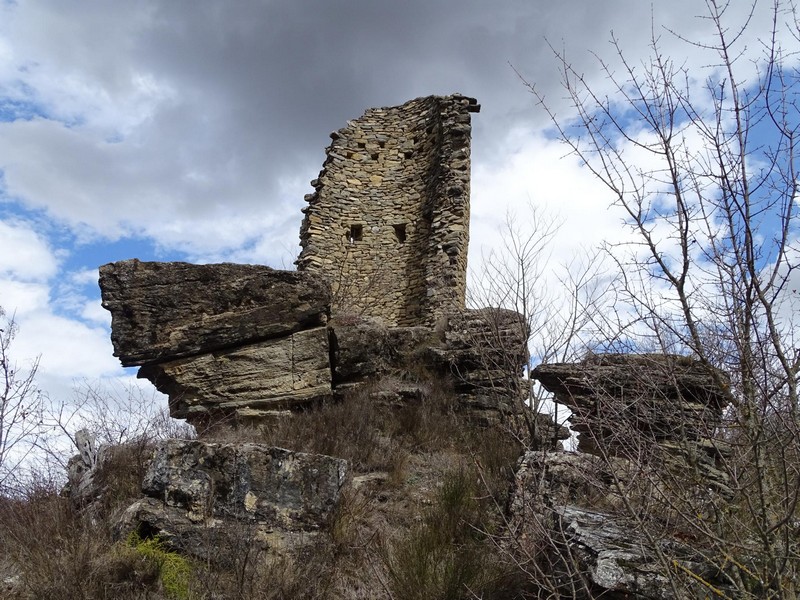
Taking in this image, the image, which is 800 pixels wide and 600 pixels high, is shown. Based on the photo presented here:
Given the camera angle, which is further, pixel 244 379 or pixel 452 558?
pixel 244 379

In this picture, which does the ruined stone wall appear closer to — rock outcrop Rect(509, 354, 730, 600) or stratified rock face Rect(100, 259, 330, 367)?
stratified rock face Rect(100, 259, 330, 367)

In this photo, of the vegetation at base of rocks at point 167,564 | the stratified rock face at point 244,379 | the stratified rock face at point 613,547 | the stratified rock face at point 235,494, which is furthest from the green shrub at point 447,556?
the stratified rock face at point 244,379

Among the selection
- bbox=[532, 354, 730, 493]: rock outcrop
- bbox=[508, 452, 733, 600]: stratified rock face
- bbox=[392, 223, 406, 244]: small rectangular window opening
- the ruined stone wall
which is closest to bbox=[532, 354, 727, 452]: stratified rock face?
bbox=[532, 354, 730, 493]: rock outcrop

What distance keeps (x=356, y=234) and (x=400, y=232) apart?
2.94 ft

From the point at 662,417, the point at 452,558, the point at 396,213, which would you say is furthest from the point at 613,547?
the point at 396,213

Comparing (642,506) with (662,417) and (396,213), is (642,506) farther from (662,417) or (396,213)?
(396,213)

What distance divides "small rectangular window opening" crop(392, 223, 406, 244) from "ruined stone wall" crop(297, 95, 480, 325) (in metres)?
0.02

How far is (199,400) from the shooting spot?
7.58m

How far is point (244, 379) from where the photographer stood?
7633 mm

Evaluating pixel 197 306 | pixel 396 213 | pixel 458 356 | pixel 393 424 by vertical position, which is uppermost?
pixel 396 213

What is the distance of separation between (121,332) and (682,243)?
22.1 feet

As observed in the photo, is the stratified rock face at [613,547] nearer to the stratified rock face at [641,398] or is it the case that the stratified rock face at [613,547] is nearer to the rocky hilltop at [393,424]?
the rocky hilltop at [393,424]

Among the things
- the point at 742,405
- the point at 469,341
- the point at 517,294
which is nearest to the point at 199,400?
the point at 469,341

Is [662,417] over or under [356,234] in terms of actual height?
under
